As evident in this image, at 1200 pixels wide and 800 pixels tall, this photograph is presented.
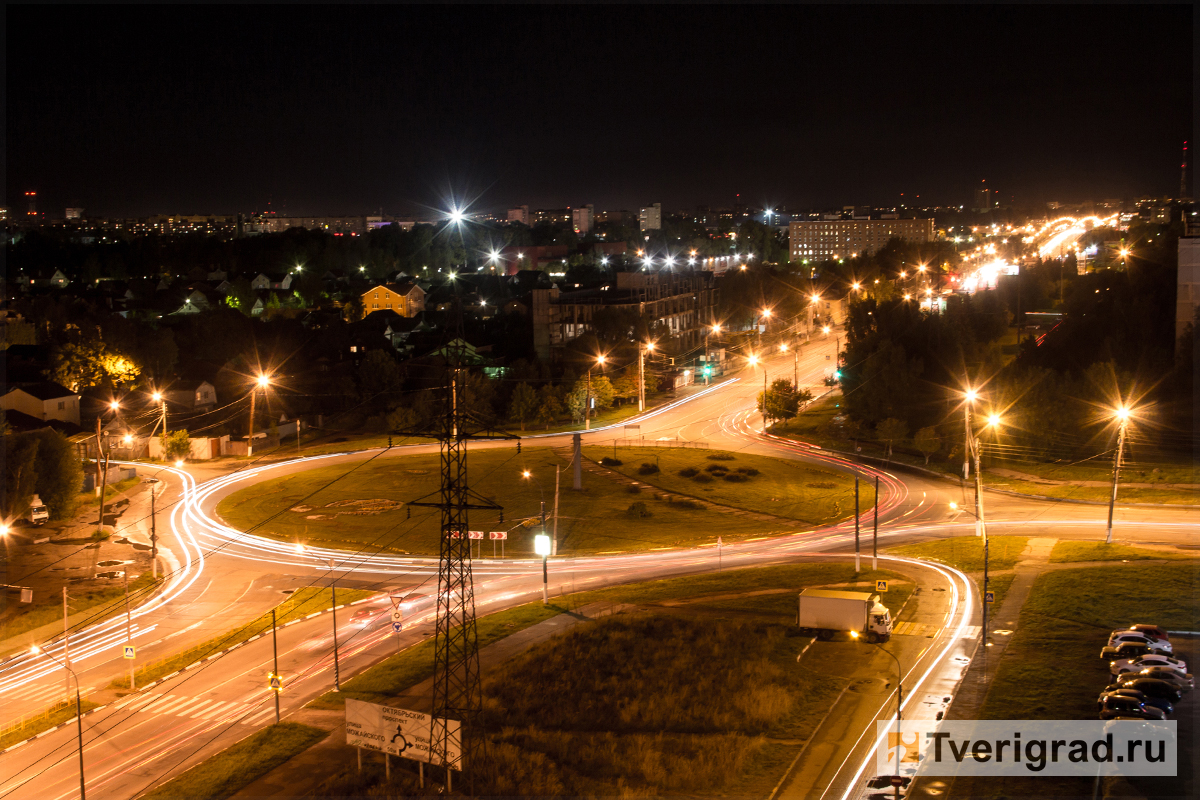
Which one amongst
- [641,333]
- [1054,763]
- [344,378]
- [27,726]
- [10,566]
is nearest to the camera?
[1054,763]

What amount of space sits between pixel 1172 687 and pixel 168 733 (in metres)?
18.6

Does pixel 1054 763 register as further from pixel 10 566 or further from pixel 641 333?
pixel 641 333

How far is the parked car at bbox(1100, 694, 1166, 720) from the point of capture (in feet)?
54.0

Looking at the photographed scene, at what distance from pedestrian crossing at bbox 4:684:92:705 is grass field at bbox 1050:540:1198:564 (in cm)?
2438

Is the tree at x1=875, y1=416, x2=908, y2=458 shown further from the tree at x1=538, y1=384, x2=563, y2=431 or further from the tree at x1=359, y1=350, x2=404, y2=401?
the tree at x1=359, y1=350, x2=404, y2=401

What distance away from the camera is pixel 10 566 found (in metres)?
27.6

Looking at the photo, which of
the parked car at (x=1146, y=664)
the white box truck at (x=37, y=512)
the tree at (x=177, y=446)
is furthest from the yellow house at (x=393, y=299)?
the parked car at (x=1146, y=664)

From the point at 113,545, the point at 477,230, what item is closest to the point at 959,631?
the point at 113,545

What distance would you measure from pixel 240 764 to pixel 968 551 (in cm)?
2015

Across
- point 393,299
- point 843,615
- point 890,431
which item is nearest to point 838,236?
point 393,299

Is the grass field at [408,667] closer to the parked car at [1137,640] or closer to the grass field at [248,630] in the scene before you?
the grass field at [248,630]

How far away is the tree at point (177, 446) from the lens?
40062mm

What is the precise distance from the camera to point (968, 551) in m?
27.5

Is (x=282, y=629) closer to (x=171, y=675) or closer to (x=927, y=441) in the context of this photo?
(x=171, y=675)
